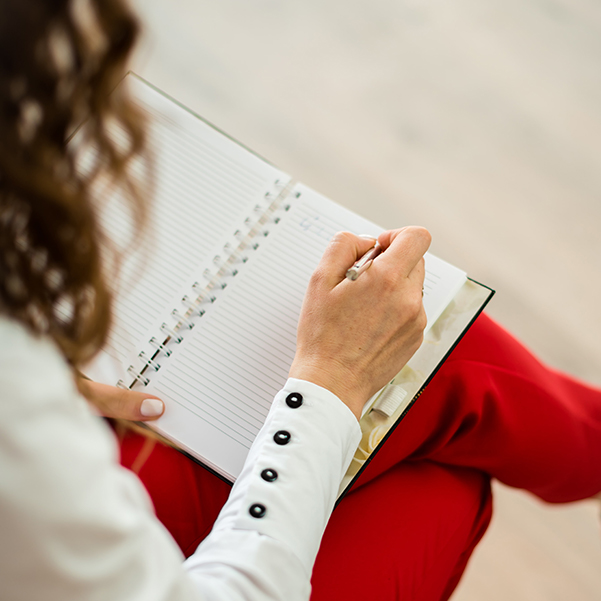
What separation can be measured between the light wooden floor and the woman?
1.40 feet

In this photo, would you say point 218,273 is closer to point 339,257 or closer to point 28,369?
point 339,257

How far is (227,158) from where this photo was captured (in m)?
0.76

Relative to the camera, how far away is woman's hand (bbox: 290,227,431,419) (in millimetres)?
583

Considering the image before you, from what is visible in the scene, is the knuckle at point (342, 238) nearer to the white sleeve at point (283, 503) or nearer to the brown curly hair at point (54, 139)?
the white sleeve at point (283, 503)

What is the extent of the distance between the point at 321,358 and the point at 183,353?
0.56 feet

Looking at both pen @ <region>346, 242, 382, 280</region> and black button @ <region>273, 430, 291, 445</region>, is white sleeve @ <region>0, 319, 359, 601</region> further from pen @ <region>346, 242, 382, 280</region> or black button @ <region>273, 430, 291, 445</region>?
pen @ <region>346, 242, 382, 280</region>

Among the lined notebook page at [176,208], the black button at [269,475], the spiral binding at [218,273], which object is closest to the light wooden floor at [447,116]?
the lined notebook page at [176,208]

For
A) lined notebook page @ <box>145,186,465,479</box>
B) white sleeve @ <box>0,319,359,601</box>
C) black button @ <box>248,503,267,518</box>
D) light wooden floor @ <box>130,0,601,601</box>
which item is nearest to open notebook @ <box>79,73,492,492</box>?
lined notebook page @ <box>145,186,465,479</box>

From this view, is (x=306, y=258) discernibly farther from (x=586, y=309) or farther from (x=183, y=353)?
(x=586, y=309)

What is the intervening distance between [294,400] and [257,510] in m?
0.11

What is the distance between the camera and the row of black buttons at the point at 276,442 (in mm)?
497

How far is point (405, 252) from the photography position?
61 cm

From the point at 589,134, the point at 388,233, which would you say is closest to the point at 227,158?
the point at 388,233

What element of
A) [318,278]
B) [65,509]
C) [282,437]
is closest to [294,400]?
[282,437]
